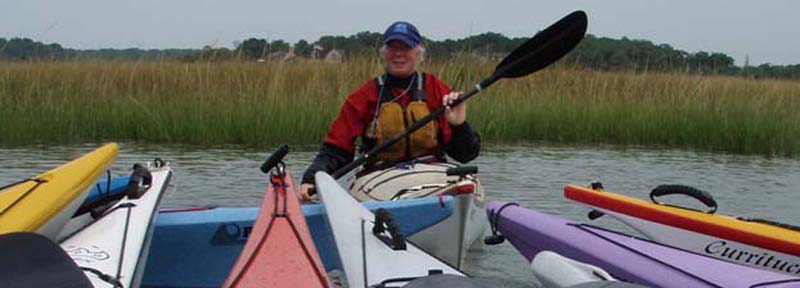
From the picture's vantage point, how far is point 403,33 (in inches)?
175

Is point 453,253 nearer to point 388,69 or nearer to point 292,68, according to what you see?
point 388,69

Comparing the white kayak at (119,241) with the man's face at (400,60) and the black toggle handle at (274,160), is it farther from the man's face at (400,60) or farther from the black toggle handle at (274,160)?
the man's face at (400,60)

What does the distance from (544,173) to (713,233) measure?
12.1 feet

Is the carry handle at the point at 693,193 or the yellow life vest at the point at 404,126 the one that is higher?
the yellow life vest at the point at 404,126

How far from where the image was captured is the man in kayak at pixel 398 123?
4598 mm

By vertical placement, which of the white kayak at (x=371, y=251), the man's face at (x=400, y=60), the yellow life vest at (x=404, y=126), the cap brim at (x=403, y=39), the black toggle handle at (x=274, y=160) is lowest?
the white kayak at (x=371, y=251)

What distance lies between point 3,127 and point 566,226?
6.21 metres

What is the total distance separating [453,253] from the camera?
159 inches

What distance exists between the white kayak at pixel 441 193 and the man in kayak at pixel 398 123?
0.13m

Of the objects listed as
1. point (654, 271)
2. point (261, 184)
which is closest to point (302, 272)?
point (654, 271)

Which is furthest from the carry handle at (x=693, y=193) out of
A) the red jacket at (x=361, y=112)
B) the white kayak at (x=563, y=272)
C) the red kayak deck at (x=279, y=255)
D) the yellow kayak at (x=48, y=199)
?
the yellow kayak at (x=48, y=199)

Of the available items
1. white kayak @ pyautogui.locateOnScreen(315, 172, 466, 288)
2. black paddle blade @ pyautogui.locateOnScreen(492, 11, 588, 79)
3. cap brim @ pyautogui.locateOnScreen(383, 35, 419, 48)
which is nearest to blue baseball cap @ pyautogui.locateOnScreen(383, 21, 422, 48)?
cap brim @ pyautogui.locateOnScreen(383, 35, 419, 48)

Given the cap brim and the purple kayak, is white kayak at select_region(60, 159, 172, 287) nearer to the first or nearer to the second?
the cap brim

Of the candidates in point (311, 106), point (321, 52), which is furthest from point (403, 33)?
point (321, 52)
